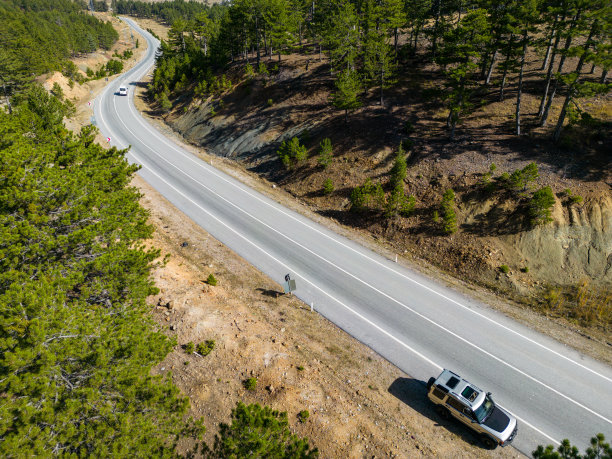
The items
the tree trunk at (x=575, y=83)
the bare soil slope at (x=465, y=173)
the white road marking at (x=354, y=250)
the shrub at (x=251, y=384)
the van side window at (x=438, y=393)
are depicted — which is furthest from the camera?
the tree trunk at (x=575, y=83)

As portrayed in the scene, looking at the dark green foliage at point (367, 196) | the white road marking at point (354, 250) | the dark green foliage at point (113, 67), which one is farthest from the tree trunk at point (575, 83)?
the dark green foliage at point (113, 67)

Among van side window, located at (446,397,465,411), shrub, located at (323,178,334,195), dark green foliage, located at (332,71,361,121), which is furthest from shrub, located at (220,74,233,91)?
van side window, located at (446,397,465,411)

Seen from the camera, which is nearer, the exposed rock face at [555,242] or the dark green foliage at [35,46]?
the exposed rock face at [555,242]

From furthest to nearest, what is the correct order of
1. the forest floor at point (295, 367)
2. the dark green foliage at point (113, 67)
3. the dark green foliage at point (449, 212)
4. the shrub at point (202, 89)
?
the dark green foliage at point (113, 67) → the shrub at point (202, 89) → the dark green foliage at point (449, 212) → the forest floor at point (295, 367)

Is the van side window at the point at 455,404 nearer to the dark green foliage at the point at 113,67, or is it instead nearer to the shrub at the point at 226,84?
the shrub at the point at 226,84

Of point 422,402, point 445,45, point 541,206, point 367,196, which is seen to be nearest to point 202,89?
point 445,45

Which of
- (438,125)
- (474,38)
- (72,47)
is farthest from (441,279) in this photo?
(72,47)

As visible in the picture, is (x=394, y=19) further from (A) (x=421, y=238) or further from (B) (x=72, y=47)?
(B) (x=72, y=47)
